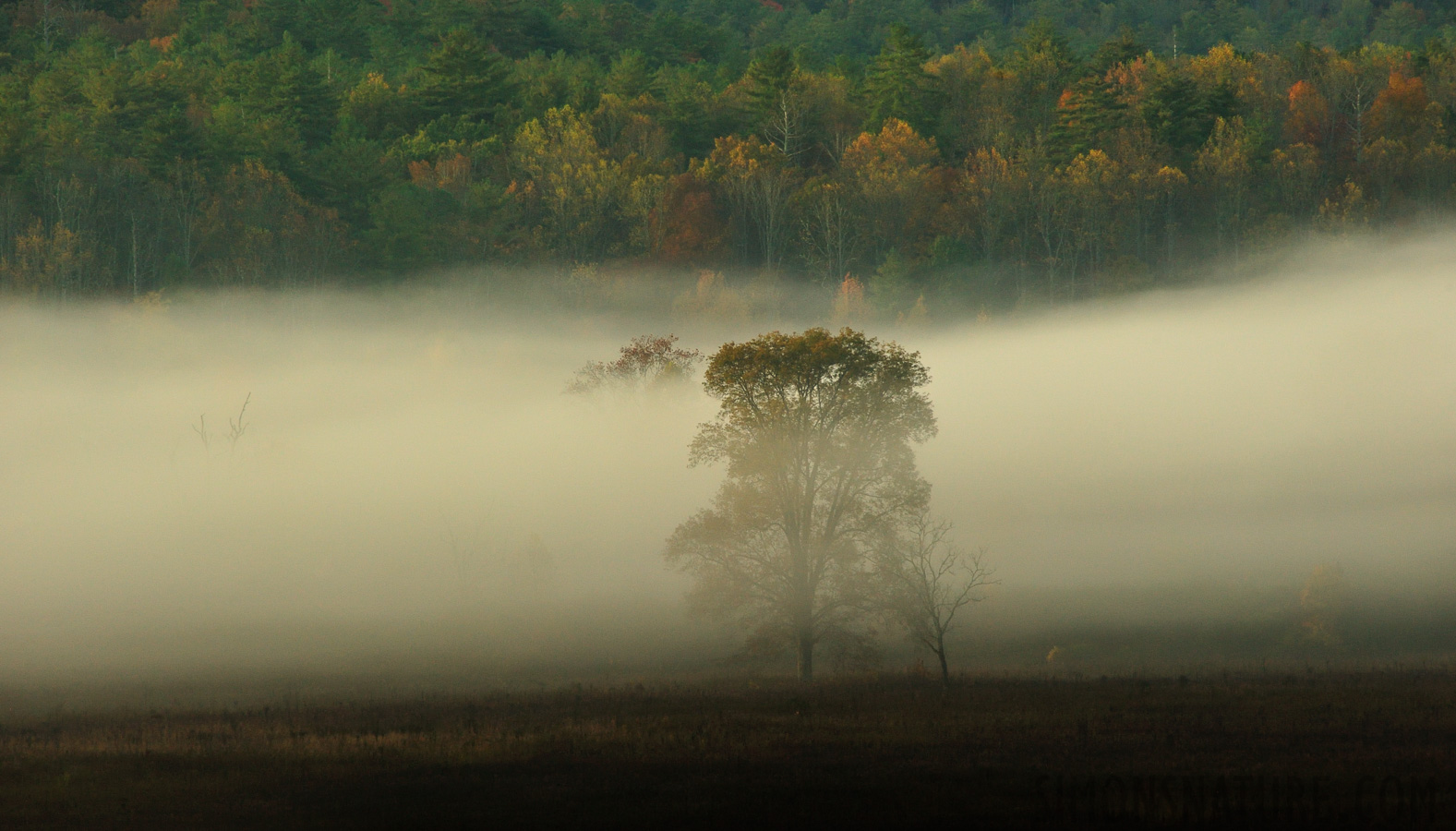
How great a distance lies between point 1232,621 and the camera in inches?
2581

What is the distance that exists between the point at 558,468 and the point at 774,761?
86105mm

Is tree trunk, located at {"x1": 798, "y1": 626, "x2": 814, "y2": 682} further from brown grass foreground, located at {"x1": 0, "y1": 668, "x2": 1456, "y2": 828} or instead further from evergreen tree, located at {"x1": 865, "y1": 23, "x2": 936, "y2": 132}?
evergreen tree, located at {"x1": 865, "y1": 23, "x2": 936, "y2": 132}

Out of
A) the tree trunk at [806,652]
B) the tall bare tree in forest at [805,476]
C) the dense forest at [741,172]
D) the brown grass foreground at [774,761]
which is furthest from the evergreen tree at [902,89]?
the brown grass foreground at [774,761]

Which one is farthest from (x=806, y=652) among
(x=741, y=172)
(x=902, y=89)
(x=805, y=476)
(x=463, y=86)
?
(x=463, y=86)

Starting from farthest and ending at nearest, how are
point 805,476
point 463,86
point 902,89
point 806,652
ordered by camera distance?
point 902,89 < point 463,86 < point 805,476 < point 806,652

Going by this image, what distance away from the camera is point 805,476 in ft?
160

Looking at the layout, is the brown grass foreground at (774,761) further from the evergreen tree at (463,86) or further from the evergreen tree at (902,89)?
the evergreen tree at (463,86)

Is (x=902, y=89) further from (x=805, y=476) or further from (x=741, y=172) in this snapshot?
(x=805, y=476)

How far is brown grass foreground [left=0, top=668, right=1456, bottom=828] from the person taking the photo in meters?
25.6

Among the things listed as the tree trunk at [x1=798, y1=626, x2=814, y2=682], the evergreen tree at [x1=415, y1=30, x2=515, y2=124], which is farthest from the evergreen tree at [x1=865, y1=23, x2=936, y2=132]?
the tree trunk at [x1=798, y1=626, x2=814, y2=682]

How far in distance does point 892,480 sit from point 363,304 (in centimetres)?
11917

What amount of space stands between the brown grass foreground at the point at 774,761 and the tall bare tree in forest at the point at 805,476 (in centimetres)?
799

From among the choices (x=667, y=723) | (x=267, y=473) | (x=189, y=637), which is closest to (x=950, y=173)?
(x=267, y=473)

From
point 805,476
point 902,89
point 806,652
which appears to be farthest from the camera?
point 902,89
